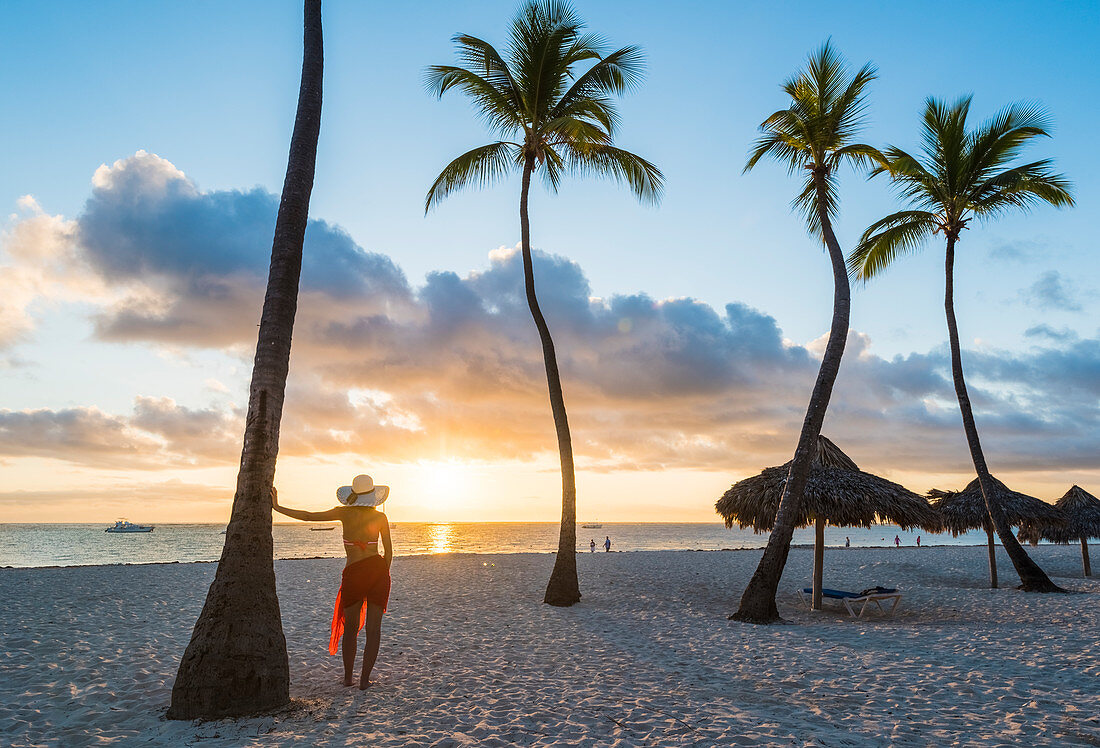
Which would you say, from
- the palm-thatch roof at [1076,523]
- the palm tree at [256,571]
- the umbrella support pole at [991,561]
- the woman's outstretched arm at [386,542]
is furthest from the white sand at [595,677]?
the palm-thatch roof at [1076,523]

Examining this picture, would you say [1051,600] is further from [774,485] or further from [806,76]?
[806,76]

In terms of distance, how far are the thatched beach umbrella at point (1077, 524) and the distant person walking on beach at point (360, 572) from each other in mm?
21061

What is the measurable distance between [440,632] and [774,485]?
23.2 ft

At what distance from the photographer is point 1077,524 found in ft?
66.7

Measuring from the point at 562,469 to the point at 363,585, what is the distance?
6.43m

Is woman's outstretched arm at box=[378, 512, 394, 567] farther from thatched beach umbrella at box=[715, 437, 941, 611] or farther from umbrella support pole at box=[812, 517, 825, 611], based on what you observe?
umbrella support pole at box=[812, 517, 825, 611]

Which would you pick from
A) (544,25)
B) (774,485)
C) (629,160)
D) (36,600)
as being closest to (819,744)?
(774,485)

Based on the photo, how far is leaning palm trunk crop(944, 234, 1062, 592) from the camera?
14.5 m

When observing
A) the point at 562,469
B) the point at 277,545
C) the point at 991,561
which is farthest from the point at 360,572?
the point at 277,545

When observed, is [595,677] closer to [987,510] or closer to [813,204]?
[813,204]

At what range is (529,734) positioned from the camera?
4.52 m

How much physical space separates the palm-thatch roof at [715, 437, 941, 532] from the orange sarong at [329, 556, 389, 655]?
8207 mm

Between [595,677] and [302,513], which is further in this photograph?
[595,677]

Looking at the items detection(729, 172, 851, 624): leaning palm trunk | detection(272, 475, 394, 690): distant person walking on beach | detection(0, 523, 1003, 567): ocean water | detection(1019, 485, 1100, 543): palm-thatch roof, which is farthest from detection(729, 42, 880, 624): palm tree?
detection(0, 523, 1003, 567): ocean water
